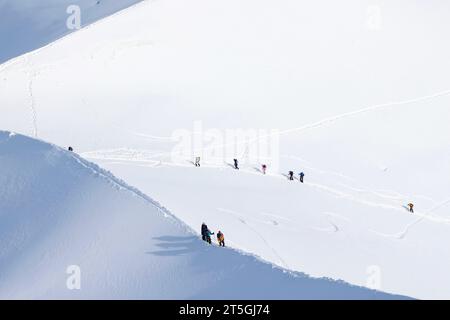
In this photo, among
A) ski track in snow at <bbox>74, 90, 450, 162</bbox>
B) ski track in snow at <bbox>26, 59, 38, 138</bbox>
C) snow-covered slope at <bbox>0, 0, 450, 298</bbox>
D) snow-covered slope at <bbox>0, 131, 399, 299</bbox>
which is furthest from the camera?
ski track in snow at <bbox>26, 59, 38, 138</bbox>

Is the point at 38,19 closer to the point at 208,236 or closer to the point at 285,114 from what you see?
the point at 285,114

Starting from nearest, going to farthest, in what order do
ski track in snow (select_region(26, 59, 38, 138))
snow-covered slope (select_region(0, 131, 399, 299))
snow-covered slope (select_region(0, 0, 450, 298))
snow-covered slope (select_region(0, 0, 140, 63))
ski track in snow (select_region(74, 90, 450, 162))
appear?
snow-covered slope (select_region(0, 131, 399, 299))
snow-covered slope (select_region(0, 0, 450, 298))
ski track in snow (select_region(74, 90, 450, 162))
ski track in snow (select_region(26, 59, 38, 138))
snow-covered slope (select_region(0, 0, 140, 63))

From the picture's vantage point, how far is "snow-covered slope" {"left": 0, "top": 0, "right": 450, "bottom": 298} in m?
27.6

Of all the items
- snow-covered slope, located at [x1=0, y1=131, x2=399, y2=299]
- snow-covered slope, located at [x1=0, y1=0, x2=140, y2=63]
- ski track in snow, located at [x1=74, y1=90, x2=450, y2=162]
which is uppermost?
snow-covered slope, located at [x1=0, y1=0, x2=140, y2=63]

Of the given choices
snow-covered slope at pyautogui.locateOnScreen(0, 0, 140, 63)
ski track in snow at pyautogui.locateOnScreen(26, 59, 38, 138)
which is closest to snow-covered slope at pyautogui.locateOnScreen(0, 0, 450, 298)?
ski track in snow at pyautogui.locateOnScreen(26, 59, 38, 138)

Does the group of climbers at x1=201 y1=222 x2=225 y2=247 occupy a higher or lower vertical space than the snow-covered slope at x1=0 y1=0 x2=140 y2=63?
lower

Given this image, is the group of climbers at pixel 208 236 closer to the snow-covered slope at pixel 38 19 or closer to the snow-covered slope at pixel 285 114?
the snow-covered slope at pixel 285 114

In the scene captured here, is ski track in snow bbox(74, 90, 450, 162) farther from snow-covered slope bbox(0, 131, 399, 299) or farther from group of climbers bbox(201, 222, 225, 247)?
group of climbers bbox(201, 222, 225, 247)

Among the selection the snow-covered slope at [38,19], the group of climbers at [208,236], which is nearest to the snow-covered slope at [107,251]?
the group of climbers at [208,236]

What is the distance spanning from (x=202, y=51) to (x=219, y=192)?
18.1 m

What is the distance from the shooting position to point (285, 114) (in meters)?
41.6

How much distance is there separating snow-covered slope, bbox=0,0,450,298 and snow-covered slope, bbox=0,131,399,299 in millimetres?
2467

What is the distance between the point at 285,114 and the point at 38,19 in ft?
65.9
